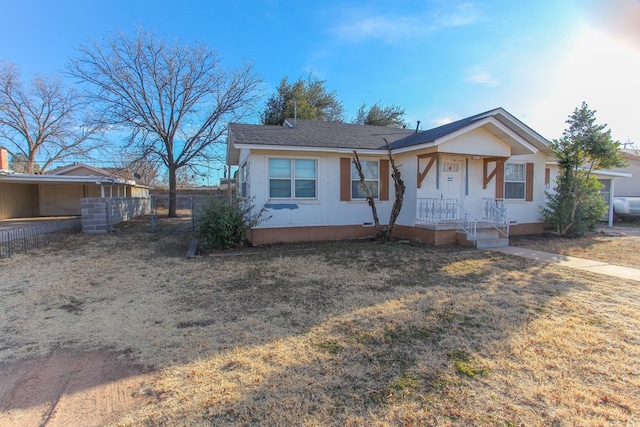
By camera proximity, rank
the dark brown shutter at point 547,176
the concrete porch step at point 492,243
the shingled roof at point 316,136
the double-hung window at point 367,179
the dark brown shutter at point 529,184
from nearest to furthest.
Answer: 1. the concrete porch step at point 492,243
2. the shingled roof at point 316,136
3. the double-hung window at point 367,179
4. the dark brown shutter at point 529,184
5. the dark brown shutter at point 547,176

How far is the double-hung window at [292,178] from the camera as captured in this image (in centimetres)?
984

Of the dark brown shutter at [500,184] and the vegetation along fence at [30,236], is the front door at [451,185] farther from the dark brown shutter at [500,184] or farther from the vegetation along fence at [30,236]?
the vegetation along fence at [30,236]

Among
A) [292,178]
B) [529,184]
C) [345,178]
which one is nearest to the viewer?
[292,178]

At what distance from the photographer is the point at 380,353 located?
3314 millimetres

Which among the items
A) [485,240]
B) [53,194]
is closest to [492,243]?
[485,240]

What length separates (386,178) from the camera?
1093cm

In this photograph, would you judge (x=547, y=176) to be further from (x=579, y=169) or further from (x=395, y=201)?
(x=395, y=201)

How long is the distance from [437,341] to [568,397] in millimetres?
1196

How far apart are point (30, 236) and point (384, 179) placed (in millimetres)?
12091

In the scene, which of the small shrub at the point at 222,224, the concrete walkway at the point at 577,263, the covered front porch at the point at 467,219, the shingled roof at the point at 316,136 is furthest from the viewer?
the shingled roof at the point at 316,136

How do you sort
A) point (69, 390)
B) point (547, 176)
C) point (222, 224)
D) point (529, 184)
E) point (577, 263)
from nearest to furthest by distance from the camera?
point (69, 390)
point (577, 263)
point (222, 224)
point (529, 184)
point (547, 176)

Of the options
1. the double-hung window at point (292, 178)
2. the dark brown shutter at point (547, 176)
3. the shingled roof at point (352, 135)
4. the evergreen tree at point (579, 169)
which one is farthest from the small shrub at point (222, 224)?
the dark brown shutter at point (547, 176)

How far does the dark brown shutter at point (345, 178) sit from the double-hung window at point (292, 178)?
852 millimetres

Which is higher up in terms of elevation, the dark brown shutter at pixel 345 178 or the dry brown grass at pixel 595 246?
the dark brown shutter at pixel 345 178
